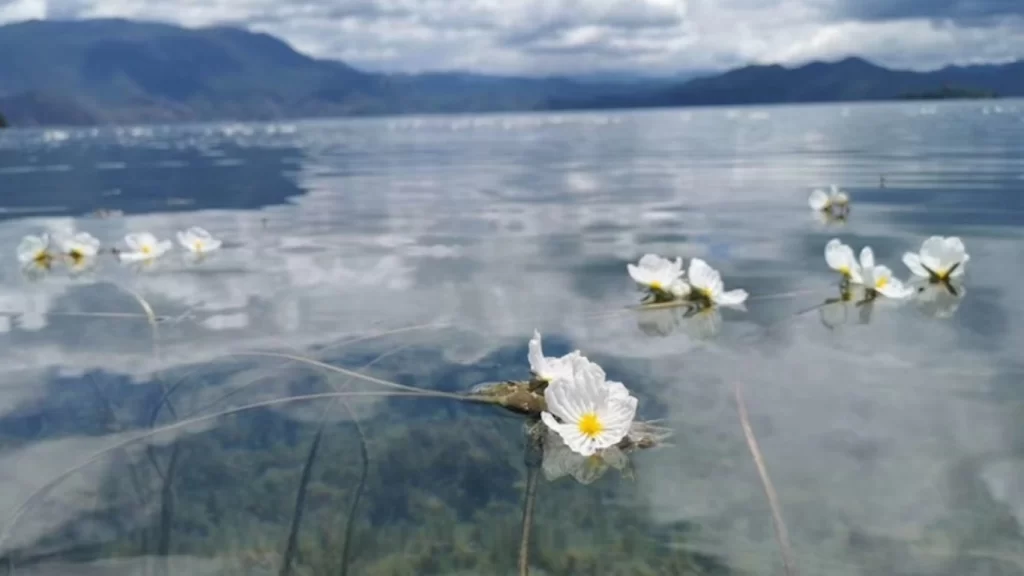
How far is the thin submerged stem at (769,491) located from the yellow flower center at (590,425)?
58 cm

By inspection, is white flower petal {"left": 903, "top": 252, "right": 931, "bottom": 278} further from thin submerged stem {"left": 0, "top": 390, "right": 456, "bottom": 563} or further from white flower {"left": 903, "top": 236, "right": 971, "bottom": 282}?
thin submerged stem {"left": 0, "top": 390, "right": 456, "bottom": 563}

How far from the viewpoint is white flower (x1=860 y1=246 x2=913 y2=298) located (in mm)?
5969

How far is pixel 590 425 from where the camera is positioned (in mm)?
3363

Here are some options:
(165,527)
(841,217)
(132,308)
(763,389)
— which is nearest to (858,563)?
(763,389)

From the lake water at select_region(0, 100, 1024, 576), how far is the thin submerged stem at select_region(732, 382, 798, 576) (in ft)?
0.11

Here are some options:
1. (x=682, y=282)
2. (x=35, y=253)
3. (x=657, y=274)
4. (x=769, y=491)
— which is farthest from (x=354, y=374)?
(x=35, y=253)

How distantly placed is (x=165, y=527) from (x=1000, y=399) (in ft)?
11.0

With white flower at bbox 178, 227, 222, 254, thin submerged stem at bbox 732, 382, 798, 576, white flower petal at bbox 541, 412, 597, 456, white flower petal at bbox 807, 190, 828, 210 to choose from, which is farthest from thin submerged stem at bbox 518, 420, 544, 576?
white flower petal at bbox 807, 190, 828, 210

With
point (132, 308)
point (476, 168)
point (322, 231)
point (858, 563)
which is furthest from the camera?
point (476, 168)

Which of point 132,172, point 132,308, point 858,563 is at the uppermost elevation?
point 858,563

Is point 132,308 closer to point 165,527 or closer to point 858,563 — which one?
point 165,527

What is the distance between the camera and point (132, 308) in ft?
21.7

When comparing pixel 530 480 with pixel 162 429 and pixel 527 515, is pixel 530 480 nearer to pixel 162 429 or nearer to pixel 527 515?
pixel 527 515

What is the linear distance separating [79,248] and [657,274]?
5.84 m
